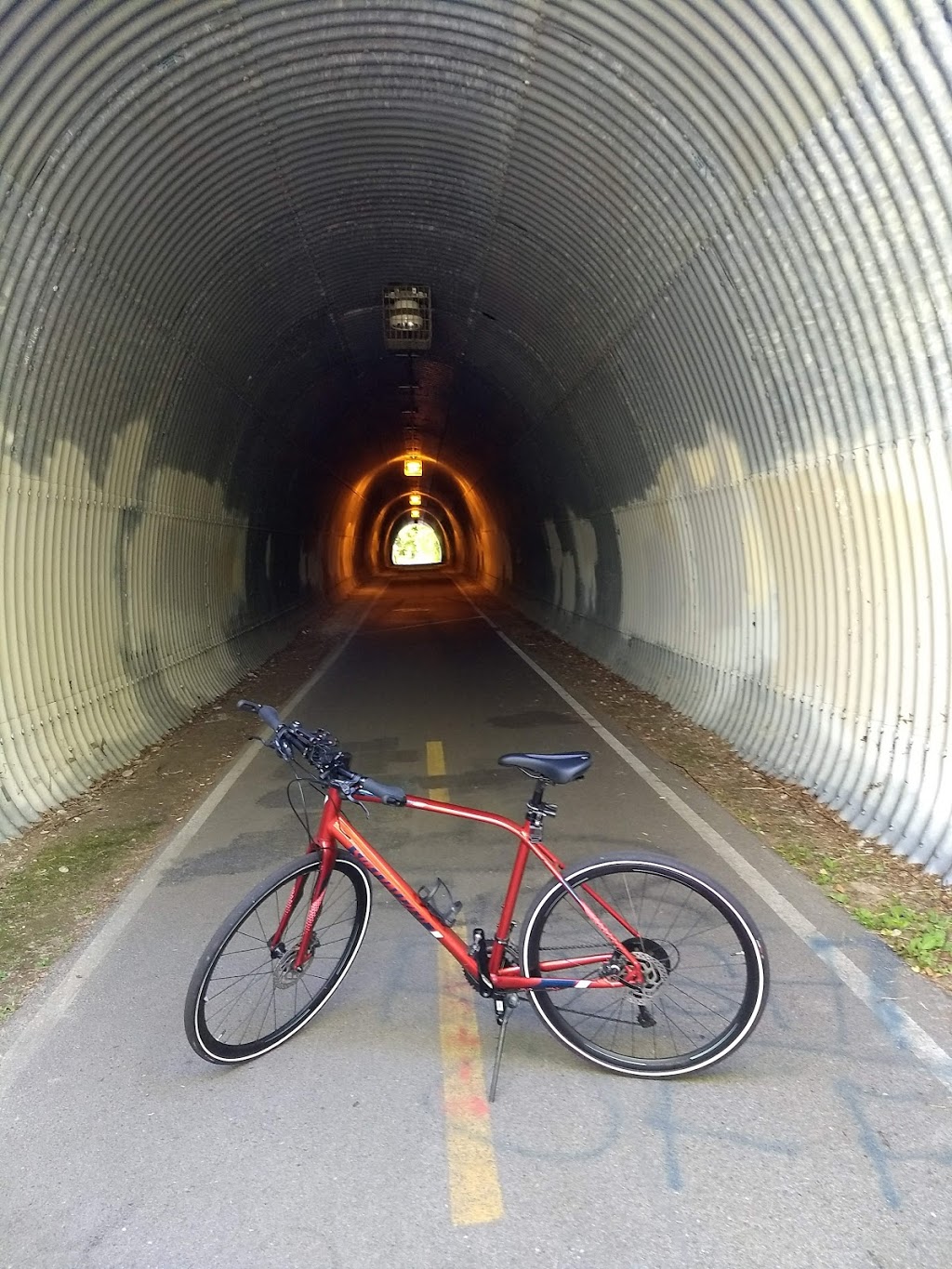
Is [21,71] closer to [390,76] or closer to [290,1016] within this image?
[390,76]

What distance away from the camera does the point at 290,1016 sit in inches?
152

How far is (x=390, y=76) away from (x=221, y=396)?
488 centimetres

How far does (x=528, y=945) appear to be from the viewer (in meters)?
3.49

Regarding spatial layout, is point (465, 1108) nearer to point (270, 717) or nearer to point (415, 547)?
point (270, 717)

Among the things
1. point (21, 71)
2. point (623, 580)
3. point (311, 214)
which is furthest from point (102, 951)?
point (623, 580)

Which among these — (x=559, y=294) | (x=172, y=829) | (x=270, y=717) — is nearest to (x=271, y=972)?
(x=270, y=717)

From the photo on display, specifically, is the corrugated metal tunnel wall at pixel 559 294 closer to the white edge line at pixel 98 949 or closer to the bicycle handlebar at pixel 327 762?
the white edge line at pixel 98 949

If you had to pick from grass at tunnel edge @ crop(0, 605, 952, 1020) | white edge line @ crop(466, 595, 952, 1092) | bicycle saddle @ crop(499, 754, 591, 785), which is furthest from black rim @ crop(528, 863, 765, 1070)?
grass at tunnel edge @ crop(0, 605, 952, 1020)

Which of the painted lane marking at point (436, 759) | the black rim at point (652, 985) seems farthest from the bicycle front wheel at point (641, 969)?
the painted lane marking at point (436, 759)

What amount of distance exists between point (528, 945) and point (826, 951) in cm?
171

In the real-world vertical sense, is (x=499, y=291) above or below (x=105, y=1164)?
above

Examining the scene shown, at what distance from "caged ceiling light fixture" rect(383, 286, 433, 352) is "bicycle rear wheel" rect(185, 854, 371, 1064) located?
9.50 meters

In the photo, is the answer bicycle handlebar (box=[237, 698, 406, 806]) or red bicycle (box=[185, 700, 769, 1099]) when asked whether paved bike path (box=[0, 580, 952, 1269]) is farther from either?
bicycle handlebar (box=[237, 698, 406, 806])

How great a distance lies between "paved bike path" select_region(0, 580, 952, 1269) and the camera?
269 centimetres
